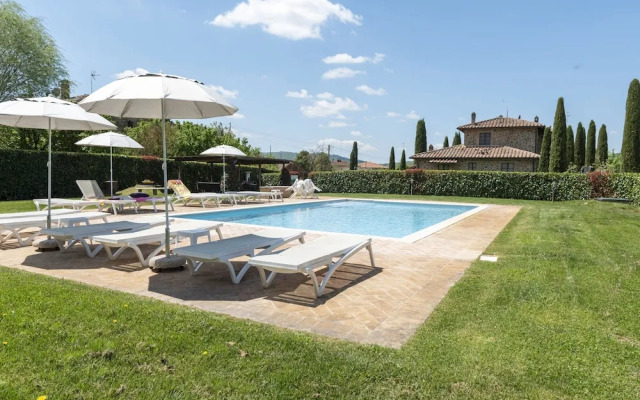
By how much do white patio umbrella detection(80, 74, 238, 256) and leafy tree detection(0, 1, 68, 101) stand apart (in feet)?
79.8

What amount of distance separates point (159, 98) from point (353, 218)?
11236mm

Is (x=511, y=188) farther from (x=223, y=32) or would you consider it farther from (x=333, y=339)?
(x=333, y=339)

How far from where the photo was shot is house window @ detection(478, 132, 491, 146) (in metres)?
39.9

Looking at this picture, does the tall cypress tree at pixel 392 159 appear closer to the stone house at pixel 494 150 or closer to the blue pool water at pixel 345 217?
the stone house at pixel 494 150

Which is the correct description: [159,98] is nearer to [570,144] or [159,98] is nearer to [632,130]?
[632,130]

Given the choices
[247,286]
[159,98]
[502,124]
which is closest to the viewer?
[159,98]

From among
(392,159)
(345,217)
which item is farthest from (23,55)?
(392,159)

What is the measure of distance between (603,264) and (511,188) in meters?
19.5

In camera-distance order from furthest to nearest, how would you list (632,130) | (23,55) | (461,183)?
(461,183)
(23,55)
(632,130)

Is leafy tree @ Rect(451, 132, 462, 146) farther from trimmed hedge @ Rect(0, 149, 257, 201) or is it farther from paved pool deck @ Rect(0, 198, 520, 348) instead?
paved pool deck @ Rect(0, 198, 520, 348)

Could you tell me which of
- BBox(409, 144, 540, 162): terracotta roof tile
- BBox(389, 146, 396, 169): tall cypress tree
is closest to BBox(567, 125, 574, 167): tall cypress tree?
BBox(409, 144, 540, 162): terracotta roof tile

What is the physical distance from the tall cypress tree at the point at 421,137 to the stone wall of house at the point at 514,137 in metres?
7.61

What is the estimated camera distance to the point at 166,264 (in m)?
5.88

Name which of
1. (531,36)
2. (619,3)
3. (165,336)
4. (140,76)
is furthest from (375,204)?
(165,336)
